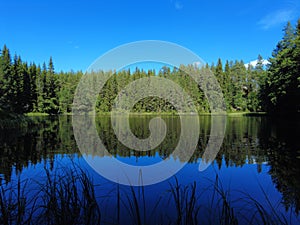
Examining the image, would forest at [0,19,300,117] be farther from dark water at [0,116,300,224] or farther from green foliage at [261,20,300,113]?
dark water at [0,116,300,224]

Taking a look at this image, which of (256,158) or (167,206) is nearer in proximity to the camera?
(167,206)

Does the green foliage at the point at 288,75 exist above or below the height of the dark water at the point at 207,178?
above

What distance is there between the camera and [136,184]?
20.2 feet

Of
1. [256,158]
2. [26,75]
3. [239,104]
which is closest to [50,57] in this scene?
[26,75]

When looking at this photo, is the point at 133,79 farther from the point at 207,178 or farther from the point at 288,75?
the point at 207,178

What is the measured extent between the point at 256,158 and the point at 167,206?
19.1 feet

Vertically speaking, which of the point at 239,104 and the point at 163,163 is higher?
the point at 239,104

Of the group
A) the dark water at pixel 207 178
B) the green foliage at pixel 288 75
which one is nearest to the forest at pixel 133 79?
the green foliage at pixel 288 75

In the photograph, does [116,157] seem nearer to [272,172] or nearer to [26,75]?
[272,172]

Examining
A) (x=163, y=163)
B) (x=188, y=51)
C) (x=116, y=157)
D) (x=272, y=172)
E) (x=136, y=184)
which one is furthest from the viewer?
(x=116, y=157)

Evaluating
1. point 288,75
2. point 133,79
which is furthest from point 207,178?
point 133,79

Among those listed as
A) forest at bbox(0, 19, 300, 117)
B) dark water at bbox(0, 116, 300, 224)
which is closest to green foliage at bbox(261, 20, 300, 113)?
forest at bbox(0, 19, 300, 117)

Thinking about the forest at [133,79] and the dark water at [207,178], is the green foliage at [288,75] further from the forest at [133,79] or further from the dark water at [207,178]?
the dark water at [207,178]

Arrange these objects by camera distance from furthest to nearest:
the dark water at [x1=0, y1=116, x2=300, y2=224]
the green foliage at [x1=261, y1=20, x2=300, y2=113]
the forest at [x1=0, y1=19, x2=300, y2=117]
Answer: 1. the forest at [x1=0, y1=19, x2=300, y2=117]
2. the green foliage at [x1=261, y1=20, x2=300, y2=113]
3. the dark water at [x1=0, y1=116, x2=300, y2=224]
